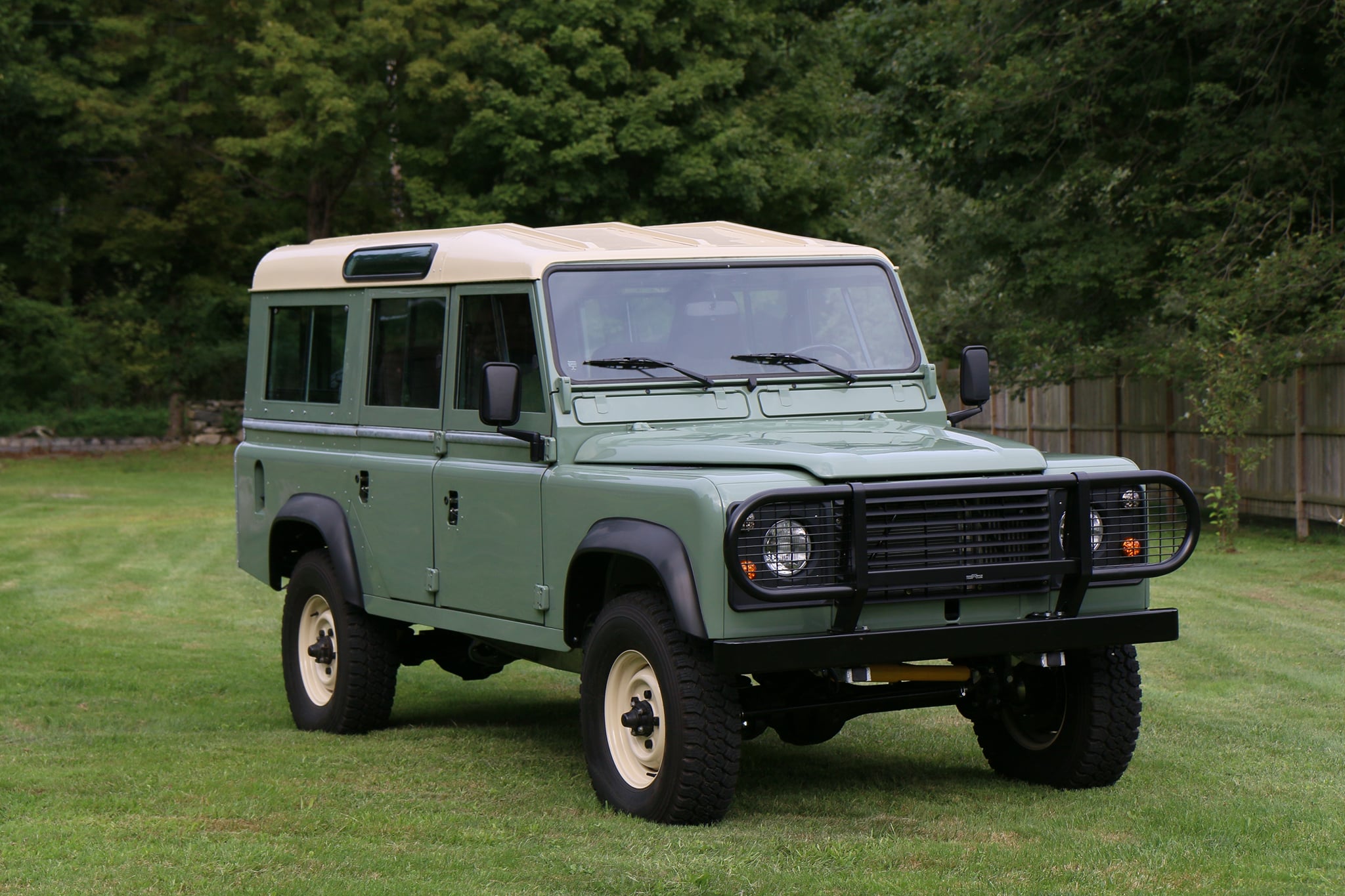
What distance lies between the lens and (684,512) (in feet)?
19.8

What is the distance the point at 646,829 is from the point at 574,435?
176 centimetres

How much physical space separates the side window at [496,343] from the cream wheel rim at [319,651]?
1815mm

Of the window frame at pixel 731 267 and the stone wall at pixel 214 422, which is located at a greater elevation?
the stone wall at pixel 214 422

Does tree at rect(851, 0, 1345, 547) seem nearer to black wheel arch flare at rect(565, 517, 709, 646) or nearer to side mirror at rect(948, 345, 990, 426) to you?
side mirror at rect(948, 345, 990, 426)

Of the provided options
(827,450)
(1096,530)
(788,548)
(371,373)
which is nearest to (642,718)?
(788,548)

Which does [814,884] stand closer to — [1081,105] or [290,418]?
[290,418]

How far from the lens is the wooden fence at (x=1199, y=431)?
1869cm

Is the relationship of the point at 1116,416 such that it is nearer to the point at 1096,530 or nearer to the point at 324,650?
the point at 324,650

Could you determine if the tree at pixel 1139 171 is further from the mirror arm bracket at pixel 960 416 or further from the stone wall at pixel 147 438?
the stone wall at pixel 147 438

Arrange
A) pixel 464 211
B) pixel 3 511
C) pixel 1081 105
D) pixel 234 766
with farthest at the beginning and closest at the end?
1. pixel 464 211
2. pixel 3 511
3. pixel 1081 105
4. pixel 234 766

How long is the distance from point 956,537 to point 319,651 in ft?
13.9

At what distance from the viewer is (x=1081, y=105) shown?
68.4 feet

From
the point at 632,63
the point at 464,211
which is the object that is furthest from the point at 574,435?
the point at 632,63

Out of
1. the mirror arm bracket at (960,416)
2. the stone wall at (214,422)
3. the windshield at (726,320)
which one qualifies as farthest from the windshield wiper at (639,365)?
the stone wall at (214,422)
